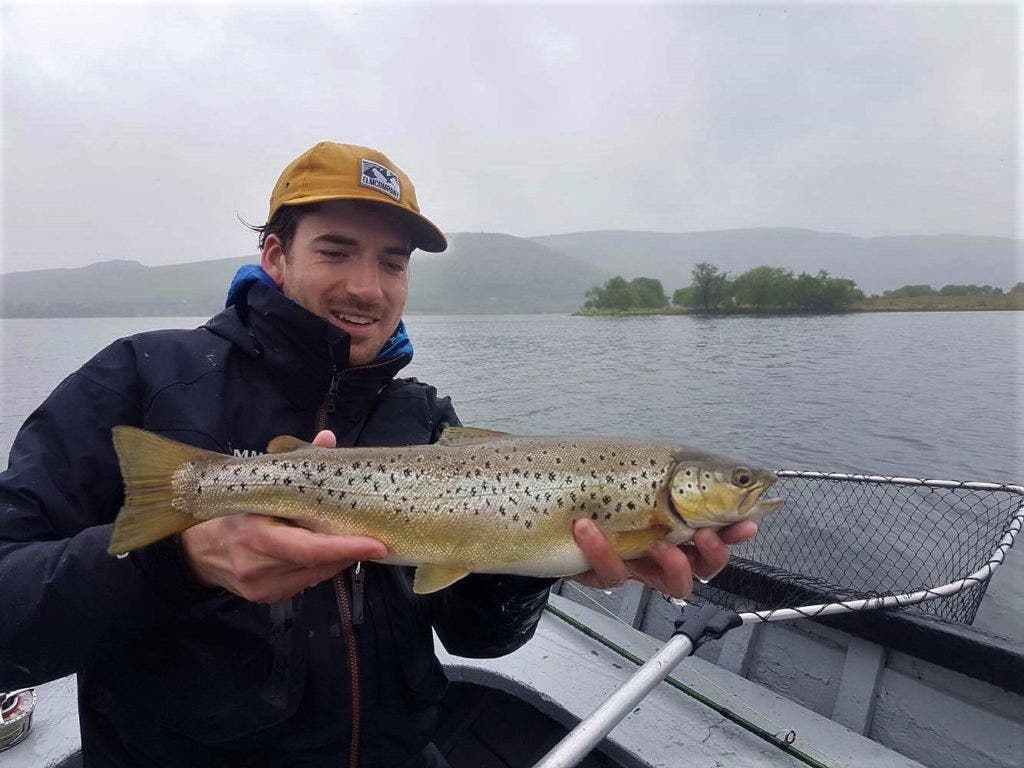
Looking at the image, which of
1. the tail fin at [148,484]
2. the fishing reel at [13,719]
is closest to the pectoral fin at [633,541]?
the tail fin at [148,484]

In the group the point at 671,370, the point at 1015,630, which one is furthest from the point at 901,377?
the point at 1015,630

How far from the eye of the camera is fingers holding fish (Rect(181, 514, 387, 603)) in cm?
202

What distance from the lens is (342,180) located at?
2930 millimetres

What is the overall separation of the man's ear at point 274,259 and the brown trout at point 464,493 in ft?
3.58

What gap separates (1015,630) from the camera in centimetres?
859

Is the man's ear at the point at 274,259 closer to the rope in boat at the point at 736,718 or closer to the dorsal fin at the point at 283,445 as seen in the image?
the dorsal fin at the point at 283,445

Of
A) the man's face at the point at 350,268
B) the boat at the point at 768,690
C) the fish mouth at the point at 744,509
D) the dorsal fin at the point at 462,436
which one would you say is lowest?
the boat at the point at 768,690

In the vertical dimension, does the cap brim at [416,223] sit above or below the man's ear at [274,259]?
above

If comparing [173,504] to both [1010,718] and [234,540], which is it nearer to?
[234,540]

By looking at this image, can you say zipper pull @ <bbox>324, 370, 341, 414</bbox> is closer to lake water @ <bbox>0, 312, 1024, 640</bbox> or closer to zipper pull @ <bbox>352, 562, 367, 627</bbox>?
zipper pull @ <bbox>352, 562, 367, 627</bbox>

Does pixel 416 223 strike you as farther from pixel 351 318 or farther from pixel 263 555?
pixel 263 555

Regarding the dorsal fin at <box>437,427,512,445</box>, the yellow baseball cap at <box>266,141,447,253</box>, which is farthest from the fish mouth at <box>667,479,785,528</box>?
the yellow baseball cap at <box>266,141,447,253</box>

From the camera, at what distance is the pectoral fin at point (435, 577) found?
8.55 ft

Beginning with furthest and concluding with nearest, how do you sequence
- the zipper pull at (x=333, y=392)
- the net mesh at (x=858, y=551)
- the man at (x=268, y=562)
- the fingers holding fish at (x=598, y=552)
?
the net mesh at (x=858, y=551)
the zipper pull at (x=333, y=392)
the fingers holding fish at (x=598, y=552)
the man at (x=268, y=562)
